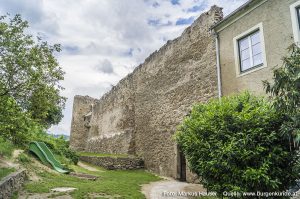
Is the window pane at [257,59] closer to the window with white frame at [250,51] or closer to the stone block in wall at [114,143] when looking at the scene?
the window with white frame at [250,51]

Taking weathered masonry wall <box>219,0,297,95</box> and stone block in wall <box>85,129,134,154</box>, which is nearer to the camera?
weathered masonry wall <box>219,0,297,95</box>

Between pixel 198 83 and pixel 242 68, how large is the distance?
248 cm

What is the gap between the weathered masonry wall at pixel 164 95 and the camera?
9523 mm

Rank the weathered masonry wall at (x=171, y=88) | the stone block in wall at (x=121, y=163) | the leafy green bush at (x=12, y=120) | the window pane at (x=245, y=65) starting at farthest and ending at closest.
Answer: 1. the stone block in wall at (x=121, y=163)
2. the weathered masonry wall at (x=171, y=88)
3. the window pane at (x=245, y=65)
4. the leafy green bush at (x=12, y=120)

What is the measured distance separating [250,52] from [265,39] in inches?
24.4

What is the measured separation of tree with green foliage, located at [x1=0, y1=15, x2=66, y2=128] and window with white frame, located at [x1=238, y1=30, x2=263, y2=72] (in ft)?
18.0

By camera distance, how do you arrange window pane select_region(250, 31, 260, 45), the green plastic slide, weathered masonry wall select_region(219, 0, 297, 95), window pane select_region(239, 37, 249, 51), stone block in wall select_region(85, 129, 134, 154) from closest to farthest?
weathered masonry wall select_region(219, 0, 297, 95) < window pane select_region(250, 31, 260, 45) < window pane select_region(239, 37, 249, 51) < the green plastic slide < stone block in wall select_region(85, 129, 134, 154)

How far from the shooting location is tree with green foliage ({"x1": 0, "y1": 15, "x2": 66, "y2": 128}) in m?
5.12

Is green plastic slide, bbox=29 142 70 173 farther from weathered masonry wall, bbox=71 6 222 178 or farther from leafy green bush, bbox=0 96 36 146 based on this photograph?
leafy green bush, bbox=0 96 36 146

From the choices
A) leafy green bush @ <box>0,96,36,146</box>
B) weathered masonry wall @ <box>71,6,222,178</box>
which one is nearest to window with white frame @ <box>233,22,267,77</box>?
weathered masonry wall @ <box>71,6,222,178</box>

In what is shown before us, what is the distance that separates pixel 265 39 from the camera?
6.70 metres

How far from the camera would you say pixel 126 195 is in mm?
6484

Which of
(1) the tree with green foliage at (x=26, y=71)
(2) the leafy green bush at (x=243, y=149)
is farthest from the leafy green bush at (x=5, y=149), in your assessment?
(2) the leafy green bush at (x=243, y=149)

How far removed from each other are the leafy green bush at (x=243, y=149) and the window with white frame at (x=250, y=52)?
83.9 inches
